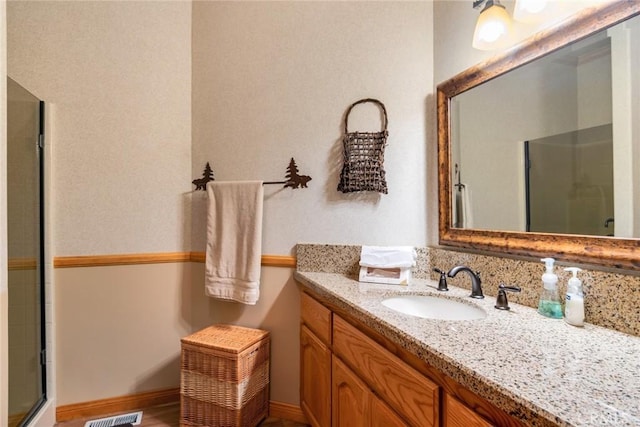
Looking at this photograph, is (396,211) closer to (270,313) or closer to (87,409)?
(270,313)

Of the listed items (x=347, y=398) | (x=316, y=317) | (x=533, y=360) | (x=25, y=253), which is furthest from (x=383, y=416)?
(x=25, y=253)

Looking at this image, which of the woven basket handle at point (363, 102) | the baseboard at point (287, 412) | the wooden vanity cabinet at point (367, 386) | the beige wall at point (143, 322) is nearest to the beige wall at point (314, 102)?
the woven basket handle at point (363, 102)

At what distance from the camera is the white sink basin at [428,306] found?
1.22 m

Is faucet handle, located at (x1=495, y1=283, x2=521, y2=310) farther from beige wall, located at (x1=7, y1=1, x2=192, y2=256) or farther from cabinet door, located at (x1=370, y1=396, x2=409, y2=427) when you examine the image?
beige wall, located at (x1=7, y1=1, x2=192, y2=256)

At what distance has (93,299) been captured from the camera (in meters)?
1.80

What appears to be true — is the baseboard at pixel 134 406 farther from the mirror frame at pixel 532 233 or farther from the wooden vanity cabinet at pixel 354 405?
the mirror frame at pixel 532 233

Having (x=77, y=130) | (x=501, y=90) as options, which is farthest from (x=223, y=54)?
(x=501, y=90)

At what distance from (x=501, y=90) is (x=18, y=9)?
102 inches

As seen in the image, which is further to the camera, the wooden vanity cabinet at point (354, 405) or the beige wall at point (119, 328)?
the beige wall at point (119, 328)

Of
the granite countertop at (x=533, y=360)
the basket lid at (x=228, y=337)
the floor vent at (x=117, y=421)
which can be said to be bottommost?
the floor vent at (x=117, y=421)

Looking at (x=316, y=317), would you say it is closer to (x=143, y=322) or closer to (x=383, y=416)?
(x=383, y=416)

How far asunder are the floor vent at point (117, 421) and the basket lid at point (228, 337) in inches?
24.2

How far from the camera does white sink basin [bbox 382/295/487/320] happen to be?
3.99ft

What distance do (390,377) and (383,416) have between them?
5.3 inches
